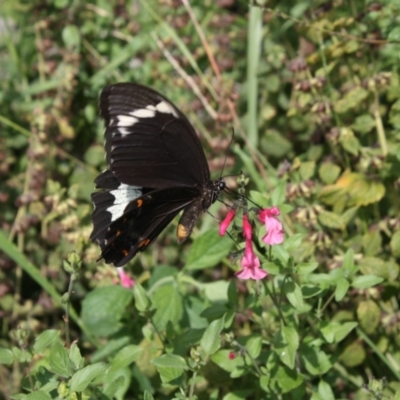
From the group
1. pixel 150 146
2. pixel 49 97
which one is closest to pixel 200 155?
pixel 150 146

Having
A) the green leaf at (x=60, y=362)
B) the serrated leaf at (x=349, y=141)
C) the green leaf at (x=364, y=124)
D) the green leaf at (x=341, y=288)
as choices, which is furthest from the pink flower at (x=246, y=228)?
the green leaf at (x=364, y=124)

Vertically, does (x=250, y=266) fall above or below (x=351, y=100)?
below

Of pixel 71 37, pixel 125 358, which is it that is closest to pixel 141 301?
pixel 125 358

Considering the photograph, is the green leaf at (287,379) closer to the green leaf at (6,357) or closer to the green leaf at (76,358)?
the green leaf at (76,358)

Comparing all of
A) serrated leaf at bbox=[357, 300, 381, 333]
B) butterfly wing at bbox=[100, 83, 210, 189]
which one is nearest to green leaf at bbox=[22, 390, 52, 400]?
butterfly wing at bbox=[100, 83, 210, 189]

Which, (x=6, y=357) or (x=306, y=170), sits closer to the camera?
(x=6, y=357)

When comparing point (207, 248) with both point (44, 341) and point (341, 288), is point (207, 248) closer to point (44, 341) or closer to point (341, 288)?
point (341, 288)
